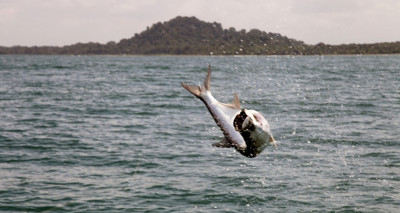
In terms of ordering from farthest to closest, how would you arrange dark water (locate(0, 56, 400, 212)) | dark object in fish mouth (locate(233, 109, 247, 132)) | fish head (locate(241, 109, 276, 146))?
dark water (locate(0, 56, 400, 212)), dark object in fish mouth (locate(233, 109, 247, 132)), fish head (locate(241, 109, 276, 146))

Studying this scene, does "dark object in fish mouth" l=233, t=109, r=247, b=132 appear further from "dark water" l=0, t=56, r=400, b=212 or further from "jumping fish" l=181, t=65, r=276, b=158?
"dark water" l=0, t=56, r=400, b=212

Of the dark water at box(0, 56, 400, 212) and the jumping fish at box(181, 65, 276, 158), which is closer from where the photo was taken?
the jumping fish at box(181, 65, 276, 158)

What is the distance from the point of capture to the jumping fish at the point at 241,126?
6.62 m

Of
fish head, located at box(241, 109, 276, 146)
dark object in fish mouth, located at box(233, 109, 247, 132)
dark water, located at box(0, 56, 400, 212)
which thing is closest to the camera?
fish head, located at box(241, 109, 276, 146)

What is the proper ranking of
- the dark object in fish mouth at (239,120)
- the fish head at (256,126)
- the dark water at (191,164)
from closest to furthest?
1. the fish head at (256,126)
2. the dark object in fish mouth at (239,120)
3. the dark water at (191,164)

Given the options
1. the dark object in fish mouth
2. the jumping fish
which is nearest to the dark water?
the jumping fish

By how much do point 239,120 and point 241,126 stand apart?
0.39 ft

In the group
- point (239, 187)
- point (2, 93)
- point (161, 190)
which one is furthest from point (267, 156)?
point (2, 93)

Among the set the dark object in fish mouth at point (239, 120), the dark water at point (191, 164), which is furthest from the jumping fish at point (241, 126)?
the dark water at point (191, 164)

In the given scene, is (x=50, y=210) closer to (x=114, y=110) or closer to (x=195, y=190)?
(x=195, y=190)

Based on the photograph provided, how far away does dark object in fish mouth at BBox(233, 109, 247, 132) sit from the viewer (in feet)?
22.1

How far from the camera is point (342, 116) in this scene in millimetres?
27859

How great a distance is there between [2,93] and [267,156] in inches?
1431

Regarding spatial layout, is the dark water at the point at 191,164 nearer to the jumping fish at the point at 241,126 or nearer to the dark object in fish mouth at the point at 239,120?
the jumping fish at the point at 241,126
